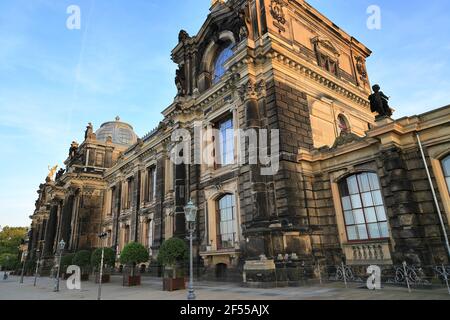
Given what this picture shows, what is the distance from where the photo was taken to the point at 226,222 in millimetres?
17891

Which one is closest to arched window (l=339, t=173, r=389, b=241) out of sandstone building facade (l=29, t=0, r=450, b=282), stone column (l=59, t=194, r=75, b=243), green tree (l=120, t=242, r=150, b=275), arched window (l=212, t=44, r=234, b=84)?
sandstone building facade (l=29, t=0, r=450, b=282)

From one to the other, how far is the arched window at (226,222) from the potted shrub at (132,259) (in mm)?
4586

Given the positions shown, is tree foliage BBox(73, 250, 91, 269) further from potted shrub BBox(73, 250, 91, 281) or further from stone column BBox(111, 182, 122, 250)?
stone column BBox(111, 182, 122, 250)

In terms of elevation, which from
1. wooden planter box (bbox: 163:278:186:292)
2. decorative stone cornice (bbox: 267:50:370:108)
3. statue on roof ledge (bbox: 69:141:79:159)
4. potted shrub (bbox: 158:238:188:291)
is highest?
statue on roof ledge (bbox: 69:141:79:159)

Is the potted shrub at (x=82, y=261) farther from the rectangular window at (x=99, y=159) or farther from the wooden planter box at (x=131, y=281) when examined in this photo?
the rectangular window at (x=99, y=159)

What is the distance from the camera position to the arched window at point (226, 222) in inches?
683

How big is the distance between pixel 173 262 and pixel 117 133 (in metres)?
32.9

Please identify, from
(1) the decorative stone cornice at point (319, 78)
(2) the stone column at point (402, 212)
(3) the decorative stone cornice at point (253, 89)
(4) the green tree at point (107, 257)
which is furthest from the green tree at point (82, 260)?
(2) the stone column at point (402, 212)

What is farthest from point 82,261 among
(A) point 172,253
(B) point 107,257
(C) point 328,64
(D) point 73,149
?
(C) point 328,64

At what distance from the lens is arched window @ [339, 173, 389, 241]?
42.7ft

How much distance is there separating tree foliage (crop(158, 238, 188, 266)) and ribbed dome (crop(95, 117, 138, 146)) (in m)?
30.8

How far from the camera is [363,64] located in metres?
25.9

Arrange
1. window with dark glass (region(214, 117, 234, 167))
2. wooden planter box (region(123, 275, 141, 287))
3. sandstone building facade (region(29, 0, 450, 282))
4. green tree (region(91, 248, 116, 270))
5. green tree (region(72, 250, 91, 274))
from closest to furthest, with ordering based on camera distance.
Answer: sandstone building facade (region(29, 0, 450, 282))
wooden planter box (region(123, 275, 141, 287))
window with dark glass (region(214, 117, 234, 167))
green tree (region(91, 248, 116, 270))
green tree (region(72, 250, 91, 274))

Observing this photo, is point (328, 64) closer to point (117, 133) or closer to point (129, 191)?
point (129, 191)
